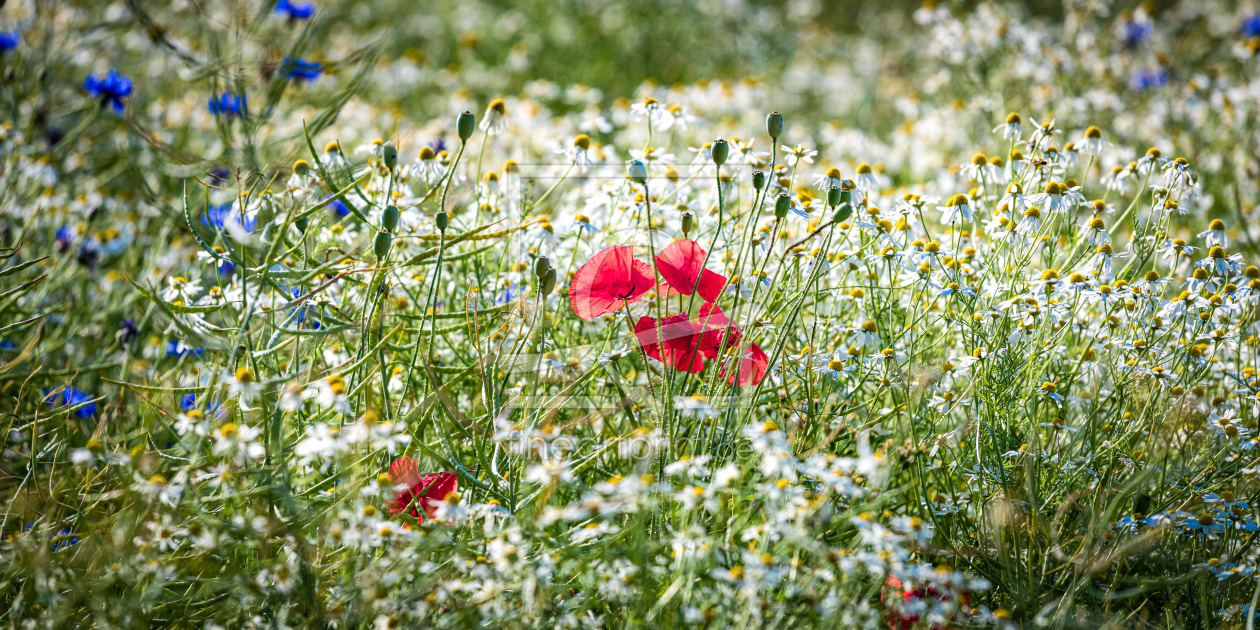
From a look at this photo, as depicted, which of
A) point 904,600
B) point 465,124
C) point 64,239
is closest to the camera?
point 904,600

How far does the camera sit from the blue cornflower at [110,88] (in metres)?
2.29

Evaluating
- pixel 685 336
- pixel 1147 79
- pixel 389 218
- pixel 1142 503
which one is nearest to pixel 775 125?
pixel 685 336

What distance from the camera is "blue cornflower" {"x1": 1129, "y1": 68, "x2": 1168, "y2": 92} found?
3.60 m

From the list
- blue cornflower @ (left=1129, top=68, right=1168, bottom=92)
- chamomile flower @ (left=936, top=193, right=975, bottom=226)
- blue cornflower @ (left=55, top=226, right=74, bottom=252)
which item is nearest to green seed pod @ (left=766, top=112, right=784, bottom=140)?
chamomile flower @ (left=936, top=193, right=975, bottom=226)

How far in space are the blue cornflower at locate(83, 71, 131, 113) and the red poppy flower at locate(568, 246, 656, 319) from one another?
170 cm

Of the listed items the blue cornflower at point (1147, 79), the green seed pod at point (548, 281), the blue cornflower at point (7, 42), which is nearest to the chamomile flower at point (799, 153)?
the green seed pod at point (548, 281)

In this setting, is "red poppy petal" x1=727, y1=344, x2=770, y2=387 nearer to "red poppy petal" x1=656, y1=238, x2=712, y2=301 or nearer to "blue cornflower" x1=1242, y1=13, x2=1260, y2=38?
"red poppy petal" x1=656, y1=238, x2=712, y2=301

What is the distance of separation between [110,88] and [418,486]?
5.71ft

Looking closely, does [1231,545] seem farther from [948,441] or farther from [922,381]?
[922,381]

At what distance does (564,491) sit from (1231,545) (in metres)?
1.15

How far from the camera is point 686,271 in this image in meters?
1.41

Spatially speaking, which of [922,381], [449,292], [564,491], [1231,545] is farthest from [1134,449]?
[449,292]

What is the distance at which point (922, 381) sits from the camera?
1.24 m

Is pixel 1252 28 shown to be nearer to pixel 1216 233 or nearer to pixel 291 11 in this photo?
pixel 1216 233
